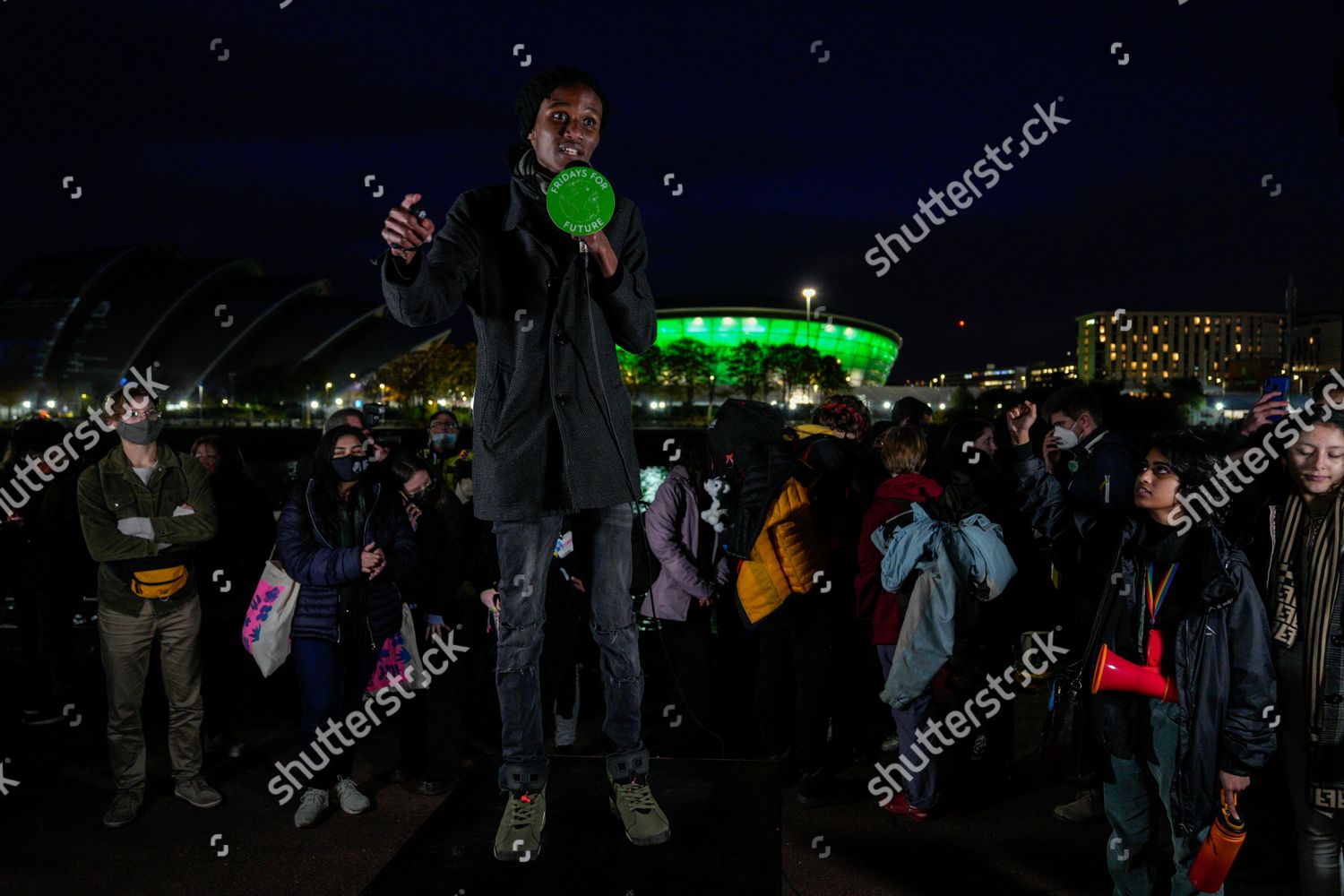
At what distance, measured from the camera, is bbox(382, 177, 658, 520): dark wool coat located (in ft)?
8.27

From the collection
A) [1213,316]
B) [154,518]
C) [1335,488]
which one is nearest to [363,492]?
[154,518]

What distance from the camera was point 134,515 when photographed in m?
4.49

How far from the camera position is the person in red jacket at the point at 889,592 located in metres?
4.52

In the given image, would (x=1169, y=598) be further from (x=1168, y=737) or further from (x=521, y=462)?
(x=521, y=462)

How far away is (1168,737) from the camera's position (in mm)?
3113

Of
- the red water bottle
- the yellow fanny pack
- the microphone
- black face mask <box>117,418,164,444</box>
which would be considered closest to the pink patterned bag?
the yellow fanny pack

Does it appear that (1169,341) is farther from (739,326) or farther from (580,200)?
(580,200)

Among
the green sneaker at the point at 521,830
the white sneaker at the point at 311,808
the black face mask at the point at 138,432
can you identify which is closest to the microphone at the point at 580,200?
the green sneaker at the point at 521,830

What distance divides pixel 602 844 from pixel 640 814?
15 centimetres

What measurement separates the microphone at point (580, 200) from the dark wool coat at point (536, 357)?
279mm

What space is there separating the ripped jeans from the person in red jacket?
2.19 m

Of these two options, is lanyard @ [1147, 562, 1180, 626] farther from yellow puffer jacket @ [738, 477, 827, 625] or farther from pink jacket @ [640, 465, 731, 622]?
pink jacket @ [640, 465, 731, 622]

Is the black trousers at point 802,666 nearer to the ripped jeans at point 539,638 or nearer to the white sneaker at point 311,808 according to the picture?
the ripped jeans at point 539,638

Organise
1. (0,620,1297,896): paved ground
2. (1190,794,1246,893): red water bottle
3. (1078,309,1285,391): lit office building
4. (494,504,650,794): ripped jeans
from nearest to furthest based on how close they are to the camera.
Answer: (494,504,650,794): ripped jeans → (1190,794,1246,893): red water bottle → (0,620,1297,896): paved ground → (1078,309,1285,391): lit office building
